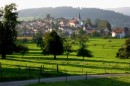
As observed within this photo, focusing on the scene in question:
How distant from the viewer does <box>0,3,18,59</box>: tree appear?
97831 mm

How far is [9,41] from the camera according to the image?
99125 millimetres

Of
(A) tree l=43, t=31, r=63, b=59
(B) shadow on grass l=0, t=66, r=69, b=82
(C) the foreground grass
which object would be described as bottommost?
(C) the foreground grass

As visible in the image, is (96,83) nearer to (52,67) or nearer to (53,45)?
(52,67)

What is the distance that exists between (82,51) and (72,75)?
177ft

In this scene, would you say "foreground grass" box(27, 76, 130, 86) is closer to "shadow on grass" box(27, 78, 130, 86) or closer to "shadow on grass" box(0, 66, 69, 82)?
"shadow on grass" box(27, 78, 130, 86)

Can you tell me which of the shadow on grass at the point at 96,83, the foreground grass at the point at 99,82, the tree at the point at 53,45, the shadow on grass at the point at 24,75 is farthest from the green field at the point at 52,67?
the tree at the point at 53,45

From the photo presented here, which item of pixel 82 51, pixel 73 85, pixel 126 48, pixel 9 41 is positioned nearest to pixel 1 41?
pixel 9 41

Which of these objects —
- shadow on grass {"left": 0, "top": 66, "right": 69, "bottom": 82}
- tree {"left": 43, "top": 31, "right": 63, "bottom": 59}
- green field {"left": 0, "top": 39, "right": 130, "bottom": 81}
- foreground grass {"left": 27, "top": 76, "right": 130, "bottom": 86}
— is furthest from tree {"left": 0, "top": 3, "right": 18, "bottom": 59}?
foreground grass {"left": 27, "top": 76, "right": 130, "bottom": 86}

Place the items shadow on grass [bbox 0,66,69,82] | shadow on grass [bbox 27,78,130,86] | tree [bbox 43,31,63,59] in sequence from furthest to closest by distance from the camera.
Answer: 1. tree [bbox 43,31,63,59]
2. shadow on grass [bbox 0,66,69,82]
3. shadow on grass [bbox 27,78,130,86]

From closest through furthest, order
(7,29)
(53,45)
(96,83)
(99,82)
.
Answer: (96,83)
(99,82)
(7,29)
(53,45)

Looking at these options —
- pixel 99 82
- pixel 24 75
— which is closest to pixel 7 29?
pixel 24 75

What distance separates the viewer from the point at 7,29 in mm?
99750

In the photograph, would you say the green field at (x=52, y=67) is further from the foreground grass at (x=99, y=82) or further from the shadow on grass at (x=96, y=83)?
the foreground grass at (x=99, y=82)

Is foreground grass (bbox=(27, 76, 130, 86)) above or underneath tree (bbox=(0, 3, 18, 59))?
underneath
